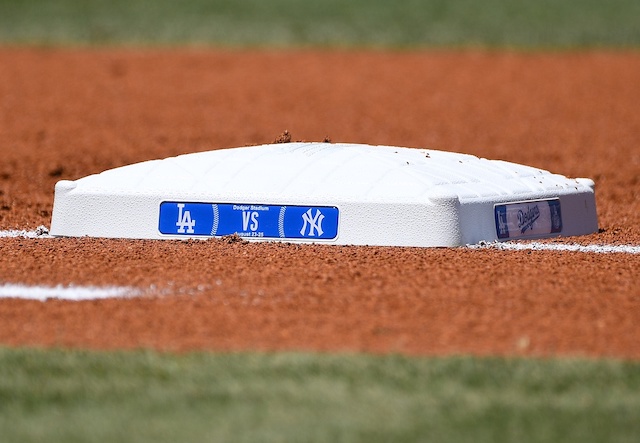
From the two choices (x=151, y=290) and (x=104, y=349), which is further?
(x=151, y=290)

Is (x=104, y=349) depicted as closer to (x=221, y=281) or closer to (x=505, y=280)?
(x=221, y=281)

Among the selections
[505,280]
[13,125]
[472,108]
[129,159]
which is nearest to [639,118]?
[472,108]

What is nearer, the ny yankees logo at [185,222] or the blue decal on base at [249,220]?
the blue decal on base at [249,220]

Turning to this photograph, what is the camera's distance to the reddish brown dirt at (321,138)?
343 cm

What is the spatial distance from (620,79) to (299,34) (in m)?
4.74

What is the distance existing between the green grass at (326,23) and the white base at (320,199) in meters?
9.44

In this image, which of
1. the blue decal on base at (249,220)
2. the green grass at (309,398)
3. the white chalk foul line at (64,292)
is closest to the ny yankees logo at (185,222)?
the blue decal on base at (249,220)

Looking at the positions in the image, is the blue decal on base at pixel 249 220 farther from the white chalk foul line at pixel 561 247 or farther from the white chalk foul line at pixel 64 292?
the white chalk foul line at pixel 64 292

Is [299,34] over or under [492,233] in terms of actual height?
over

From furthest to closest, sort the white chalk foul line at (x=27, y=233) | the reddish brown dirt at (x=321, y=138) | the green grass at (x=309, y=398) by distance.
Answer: the white chalk foul line at (x=27, y=233) < the reddish brown dirt at (x=321, y=138) < the green grass at (x=309, y=398)

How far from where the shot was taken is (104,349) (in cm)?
323

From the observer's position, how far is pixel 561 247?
4777 millimetres

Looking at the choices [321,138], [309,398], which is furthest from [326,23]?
[309,398]

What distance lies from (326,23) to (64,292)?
11.7m
